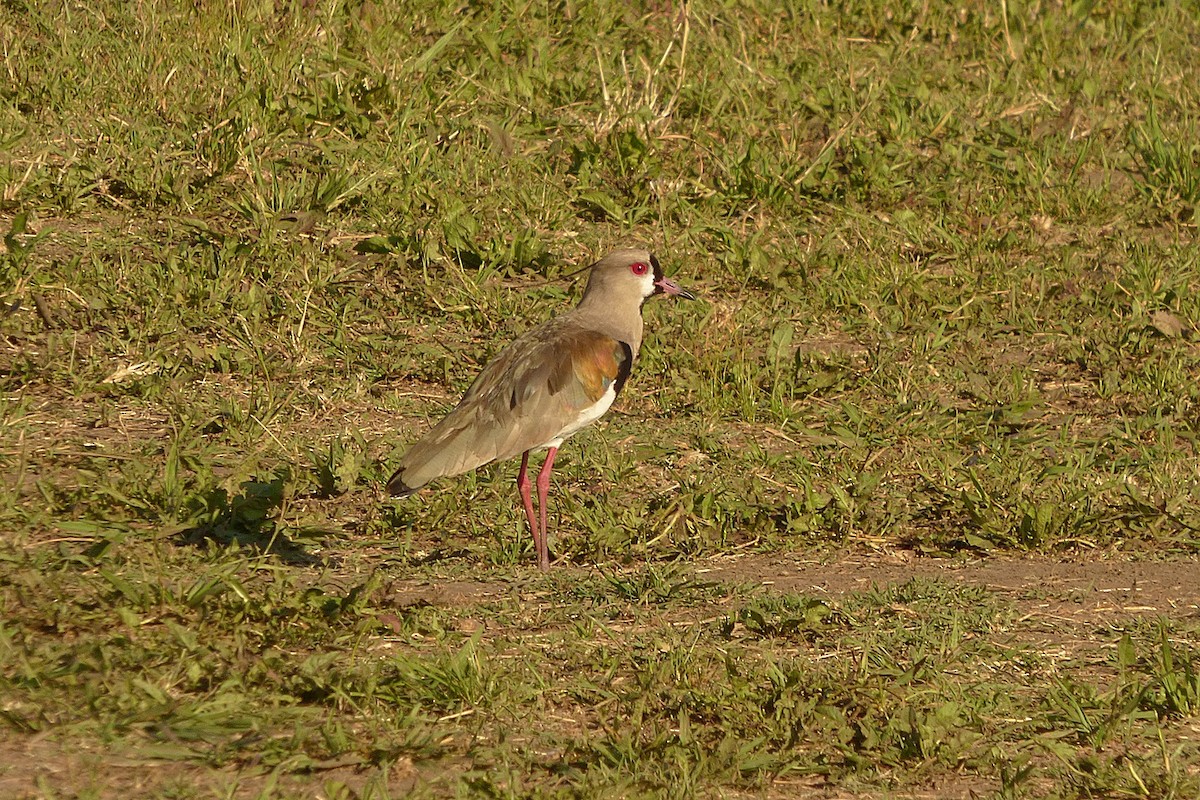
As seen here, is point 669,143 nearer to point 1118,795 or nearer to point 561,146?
point 561,146

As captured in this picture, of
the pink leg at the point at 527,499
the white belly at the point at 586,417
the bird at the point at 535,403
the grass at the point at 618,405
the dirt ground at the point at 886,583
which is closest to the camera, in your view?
the dirt ground at the point at 886,583

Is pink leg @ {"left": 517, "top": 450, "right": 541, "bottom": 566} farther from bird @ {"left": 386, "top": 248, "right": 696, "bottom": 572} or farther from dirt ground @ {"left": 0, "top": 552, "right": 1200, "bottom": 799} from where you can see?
dirt ground @ {"left": 0, "top": 552, "right": 1200, "bottom": 799}

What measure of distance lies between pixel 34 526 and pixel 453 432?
151 centimetres

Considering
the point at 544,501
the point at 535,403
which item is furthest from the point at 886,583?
the point at 535,403

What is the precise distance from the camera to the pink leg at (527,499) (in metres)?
6.64

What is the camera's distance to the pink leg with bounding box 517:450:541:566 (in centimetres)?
664

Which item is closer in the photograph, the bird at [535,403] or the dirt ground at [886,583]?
the dirt ground at [886,583]

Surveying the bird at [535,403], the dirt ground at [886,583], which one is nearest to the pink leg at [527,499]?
the bird at [535,403]

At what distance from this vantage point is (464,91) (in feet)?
32.1

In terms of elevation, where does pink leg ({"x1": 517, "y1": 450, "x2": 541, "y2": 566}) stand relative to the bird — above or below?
below

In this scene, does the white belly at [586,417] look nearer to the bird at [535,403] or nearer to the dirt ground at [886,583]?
the bird at [535,403]

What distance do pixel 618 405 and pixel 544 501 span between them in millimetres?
1333

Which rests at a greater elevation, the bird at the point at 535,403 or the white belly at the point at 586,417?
the bird at the point at 535,403

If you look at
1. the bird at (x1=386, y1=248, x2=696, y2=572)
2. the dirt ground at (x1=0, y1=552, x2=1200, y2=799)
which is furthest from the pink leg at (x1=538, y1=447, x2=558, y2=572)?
the dirt ground at (x1=0, y1=552, x2=1200, y2=799)
